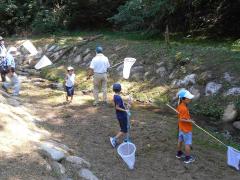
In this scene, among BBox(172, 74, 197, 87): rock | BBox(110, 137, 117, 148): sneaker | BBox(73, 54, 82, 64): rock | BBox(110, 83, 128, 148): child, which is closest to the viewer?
BBox(110, 83, 128, 148): child

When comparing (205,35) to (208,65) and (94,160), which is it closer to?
(208,65)

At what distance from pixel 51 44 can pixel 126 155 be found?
45.7ft

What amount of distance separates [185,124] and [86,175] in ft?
7.76

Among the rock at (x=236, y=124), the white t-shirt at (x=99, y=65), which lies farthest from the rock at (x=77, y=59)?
the rock at (x=236, y=124)

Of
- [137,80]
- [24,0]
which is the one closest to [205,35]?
[137,80]

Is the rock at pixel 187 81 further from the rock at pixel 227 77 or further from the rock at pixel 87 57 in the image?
the rock at pixel 87 57

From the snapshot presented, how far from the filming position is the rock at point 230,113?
11391mm

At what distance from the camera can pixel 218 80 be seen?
41.7 ft

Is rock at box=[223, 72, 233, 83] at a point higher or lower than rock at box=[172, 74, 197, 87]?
higher

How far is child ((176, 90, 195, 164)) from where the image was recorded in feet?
27.6

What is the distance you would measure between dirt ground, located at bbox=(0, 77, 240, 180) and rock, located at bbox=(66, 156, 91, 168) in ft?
0.55

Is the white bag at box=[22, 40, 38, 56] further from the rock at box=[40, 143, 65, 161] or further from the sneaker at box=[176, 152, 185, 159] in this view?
the sneaker at box=[176, 152, 185, 159]

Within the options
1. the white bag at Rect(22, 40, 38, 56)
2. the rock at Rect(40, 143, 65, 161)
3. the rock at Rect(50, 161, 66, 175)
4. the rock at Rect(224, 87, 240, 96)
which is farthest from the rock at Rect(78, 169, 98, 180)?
the white bag at Rect(22, 40, 38, 56)

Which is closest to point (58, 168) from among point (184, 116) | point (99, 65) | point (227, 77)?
point (184, 116)
